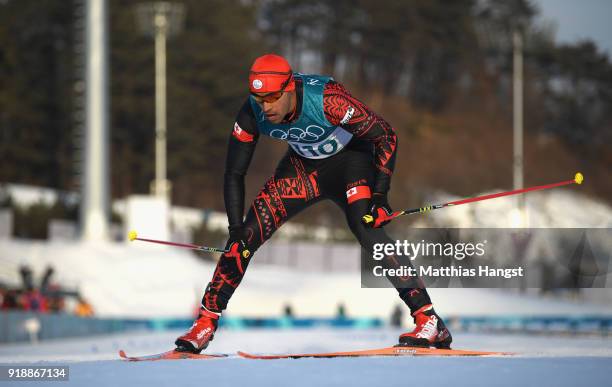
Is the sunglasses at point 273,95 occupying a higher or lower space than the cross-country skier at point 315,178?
higher

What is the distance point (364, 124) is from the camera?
8.07 m

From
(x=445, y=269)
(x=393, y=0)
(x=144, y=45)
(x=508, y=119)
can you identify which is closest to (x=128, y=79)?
(x=144, y=45)

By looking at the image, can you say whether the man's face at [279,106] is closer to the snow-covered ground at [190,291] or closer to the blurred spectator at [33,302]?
the blurred spectator at [33,302]

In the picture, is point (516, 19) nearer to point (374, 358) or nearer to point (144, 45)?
point (144, 45)

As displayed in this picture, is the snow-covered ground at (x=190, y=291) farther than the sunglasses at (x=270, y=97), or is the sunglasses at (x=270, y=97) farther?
the snow-covered ground at (x=190, y=291)

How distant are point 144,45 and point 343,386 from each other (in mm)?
64365

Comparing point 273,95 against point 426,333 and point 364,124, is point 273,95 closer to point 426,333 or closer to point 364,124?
point 364,124

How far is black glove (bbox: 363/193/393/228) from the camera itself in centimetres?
806

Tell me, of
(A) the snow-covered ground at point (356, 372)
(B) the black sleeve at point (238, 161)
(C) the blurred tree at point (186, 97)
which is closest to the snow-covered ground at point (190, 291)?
(C) the blurred tree at point (186, 97)

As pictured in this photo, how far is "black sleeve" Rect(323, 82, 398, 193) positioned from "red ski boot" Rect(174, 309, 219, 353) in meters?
1.47

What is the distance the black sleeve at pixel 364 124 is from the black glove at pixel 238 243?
98 cm

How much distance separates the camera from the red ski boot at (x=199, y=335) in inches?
319

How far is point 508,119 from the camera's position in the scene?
9044 cm

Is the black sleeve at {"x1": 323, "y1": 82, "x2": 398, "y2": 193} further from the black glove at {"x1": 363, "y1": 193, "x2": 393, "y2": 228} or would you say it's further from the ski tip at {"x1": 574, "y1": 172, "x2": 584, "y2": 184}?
the ski tip at {"x1": 574, "y1": 172, "x2": 584, "y2": 184}
